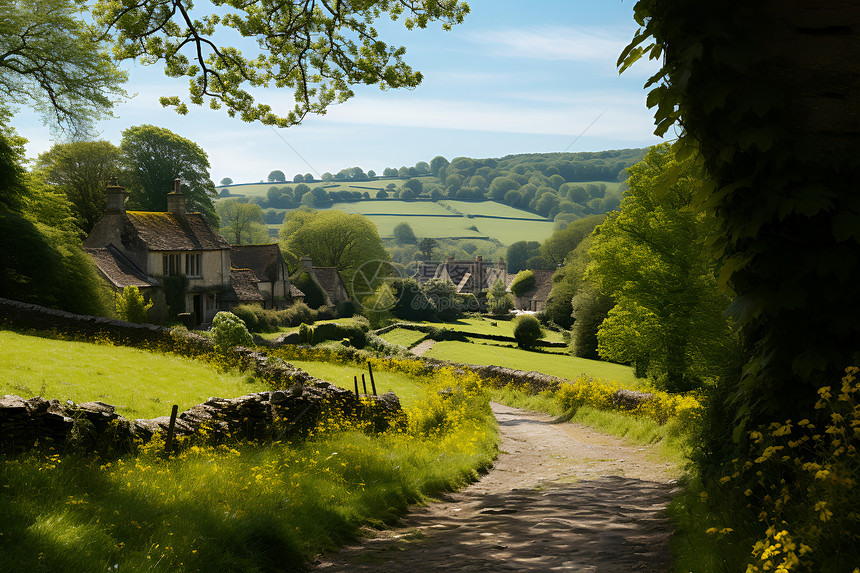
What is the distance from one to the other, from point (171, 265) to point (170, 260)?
0.37 meters

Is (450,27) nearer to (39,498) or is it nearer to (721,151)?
(721,151)

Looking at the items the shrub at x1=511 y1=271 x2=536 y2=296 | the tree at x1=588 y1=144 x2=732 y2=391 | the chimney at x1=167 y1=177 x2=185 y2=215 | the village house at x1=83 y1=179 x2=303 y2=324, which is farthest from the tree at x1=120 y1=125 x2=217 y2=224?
the shrub at x1=511 y1=271 x2=536 y2=296

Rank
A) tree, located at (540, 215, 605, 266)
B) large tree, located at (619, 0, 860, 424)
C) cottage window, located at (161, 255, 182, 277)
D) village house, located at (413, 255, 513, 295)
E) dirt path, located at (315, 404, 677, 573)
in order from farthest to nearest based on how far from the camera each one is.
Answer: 1. village house, located at (413, 255, 513, 295)
2. tree, located at (540, 215, 605, 266)
3. cottage window, located at (161, 255, 182, 277)
4. dirt path, located at (315, 404, 677, 573)
5. large tree, located at (619, 0, 860, 424)

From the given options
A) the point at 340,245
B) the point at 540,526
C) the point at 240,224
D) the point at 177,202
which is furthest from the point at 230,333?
the point at 240,224

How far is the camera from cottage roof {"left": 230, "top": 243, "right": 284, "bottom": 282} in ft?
183

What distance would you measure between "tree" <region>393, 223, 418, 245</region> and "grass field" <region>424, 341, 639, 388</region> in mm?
110990

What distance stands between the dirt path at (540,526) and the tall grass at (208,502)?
46cm

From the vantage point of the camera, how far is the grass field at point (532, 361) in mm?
39000

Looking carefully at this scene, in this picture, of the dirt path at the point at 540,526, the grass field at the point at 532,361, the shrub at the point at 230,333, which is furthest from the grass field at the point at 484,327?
the dirt path at the point at 540,526

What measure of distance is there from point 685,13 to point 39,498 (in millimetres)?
7425

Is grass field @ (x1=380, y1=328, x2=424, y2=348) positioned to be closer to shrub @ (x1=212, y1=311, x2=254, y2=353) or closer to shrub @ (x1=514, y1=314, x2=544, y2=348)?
shrub @ (x1=514, y1=314, x2=544, y2=348)

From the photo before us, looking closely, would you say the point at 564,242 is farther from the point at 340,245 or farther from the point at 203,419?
the point at 203,419

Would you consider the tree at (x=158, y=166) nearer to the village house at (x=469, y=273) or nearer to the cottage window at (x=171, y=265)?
the cottage window at (x=171, y=265)

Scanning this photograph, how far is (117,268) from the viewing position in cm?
3922
